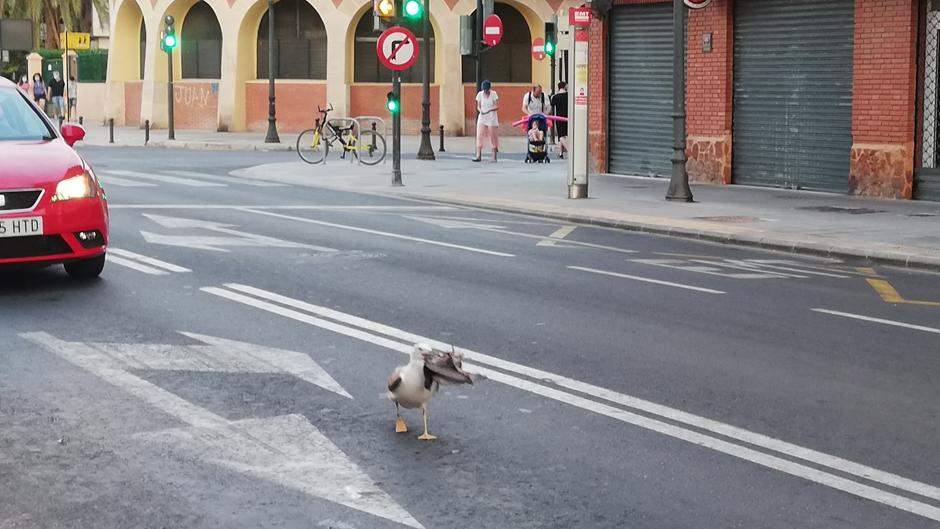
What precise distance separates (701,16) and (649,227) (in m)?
8.83

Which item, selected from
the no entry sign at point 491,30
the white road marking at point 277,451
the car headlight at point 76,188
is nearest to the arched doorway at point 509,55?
the no entry sign at point 491,30

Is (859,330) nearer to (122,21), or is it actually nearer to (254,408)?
(254,408)

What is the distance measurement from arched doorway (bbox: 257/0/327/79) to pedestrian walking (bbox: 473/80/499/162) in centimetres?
1619

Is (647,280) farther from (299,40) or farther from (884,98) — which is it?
(299,40)

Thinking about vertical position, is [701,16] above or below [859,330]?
above

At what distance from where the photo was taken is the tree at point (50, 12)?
219ft

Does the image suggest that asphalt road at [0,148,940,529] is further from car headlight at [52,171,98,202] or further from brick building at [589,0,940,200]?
brick building at [589,0,940,200]

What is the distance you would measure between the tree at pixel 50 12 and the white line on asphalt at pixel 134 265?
5118 centimetres

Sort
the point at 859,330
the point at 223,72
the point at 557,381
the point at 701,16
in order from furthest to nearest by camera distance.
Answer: the point at 223,72
the point at 701,16
the point at 859,330
the point at 557,381

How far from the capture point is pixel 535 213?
20.6 metres

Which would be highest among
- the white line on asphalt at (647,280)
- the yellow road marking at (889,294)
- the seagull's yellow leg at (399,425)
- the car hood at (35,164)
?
the car hood at (35,164)

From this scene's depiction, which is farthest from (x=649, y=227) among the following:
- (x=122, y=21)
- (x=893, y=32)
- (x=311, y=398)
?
(x=122, y=21)

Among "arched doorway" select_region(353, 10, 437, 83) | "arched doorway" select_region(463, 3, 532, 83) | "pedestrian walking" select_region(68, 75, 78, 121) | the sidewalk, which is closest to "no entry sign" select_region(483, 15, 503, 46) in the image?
the sidewalk

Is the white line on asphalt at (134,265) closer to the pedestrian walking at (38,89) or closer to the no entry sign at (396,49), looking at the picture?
the no entry sign at (396,49)
